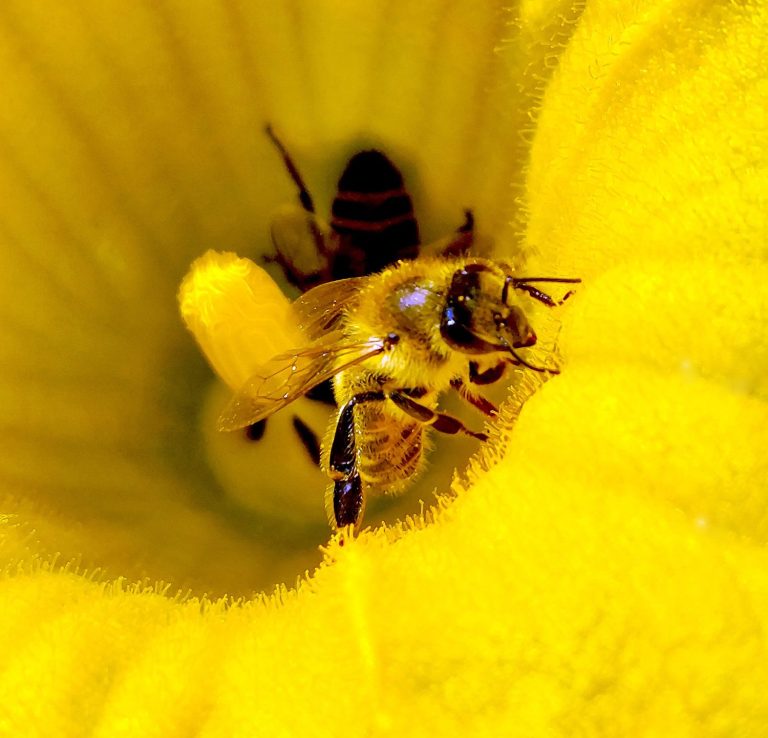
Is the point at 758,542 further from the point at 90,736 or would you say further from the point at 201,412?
the point at 201,412

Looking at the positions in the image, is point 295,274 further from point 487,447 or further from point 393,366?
point 487,447

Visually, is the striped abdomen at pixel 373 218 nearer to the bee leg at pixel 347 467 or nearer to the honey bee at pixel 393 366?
the honey bee at pixel 393 366

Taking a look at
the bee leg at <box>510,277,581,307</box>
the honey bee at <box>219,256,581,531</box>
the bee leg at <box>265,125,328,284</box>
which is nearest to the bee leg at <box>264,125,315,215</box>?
the bee leg at <box>265,125,328,284</box>

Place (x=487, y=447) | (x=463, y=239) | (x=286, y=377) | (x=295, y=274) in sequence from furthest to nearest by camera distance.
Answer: (x=295, y=274), (x=463, y=239), (x=286, y=377), (x=487, y=447)

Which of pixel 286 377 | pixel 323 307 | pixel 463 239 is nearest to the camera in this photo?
pixel 286 377

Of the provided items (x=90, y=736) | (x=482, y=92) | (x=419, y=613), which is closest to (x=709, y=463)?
(x=419, y=613)

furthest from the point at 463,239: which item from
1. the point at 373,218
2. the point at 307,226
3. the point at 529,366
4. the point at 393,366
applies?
the point at 529,366

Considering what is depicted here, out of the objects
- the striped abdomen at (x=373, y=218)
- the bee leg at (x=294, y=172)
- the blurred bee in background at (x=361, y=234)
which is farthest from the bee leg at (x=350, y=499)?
the bee leg at (x=294, y=172)

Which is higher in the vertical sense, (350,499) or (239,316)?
(239,316)
